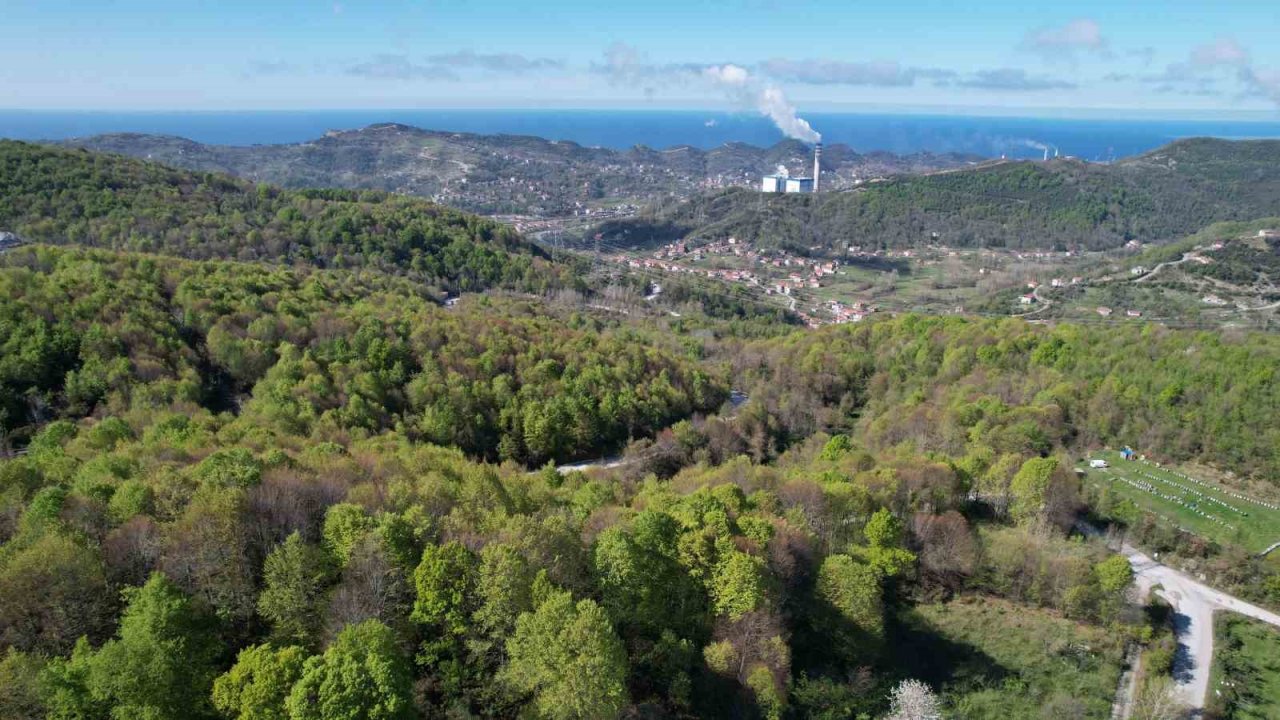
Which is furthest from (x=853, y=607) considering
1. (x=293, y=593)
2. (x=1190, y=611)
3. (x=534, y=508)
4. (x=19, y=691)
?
(x=19, y=691)

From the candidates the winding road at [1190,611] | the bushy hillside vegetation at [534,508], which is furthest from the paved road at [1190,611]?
the bushy hillside vegetation at [534,508]

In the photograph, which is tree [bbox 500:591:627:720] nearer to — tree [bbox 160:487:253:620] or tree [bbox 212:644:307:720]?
tree [bbox 212:644:307:720]

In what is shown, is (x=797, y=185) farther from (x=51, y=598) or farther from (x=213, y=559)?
(x=51, y=598)

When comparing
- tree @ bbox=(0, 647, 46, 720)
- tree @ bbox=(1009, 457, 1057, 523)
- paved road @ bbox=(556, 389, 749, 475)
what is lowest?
paved road @ bbox=(556, 389, 749, 475)

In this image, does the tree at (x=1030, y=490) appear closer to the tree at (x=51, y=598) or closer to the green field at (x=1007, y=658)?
the green field at (x=1007, y=658)

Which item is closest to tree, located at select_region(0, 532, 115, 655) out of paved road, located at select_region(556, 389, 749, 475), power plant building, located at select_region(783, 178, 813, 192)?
paved road, located at select_region(556, 389, 749, 475)

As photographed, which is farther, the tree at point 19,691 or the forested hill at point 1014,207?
the forested hill at point 1014,207
